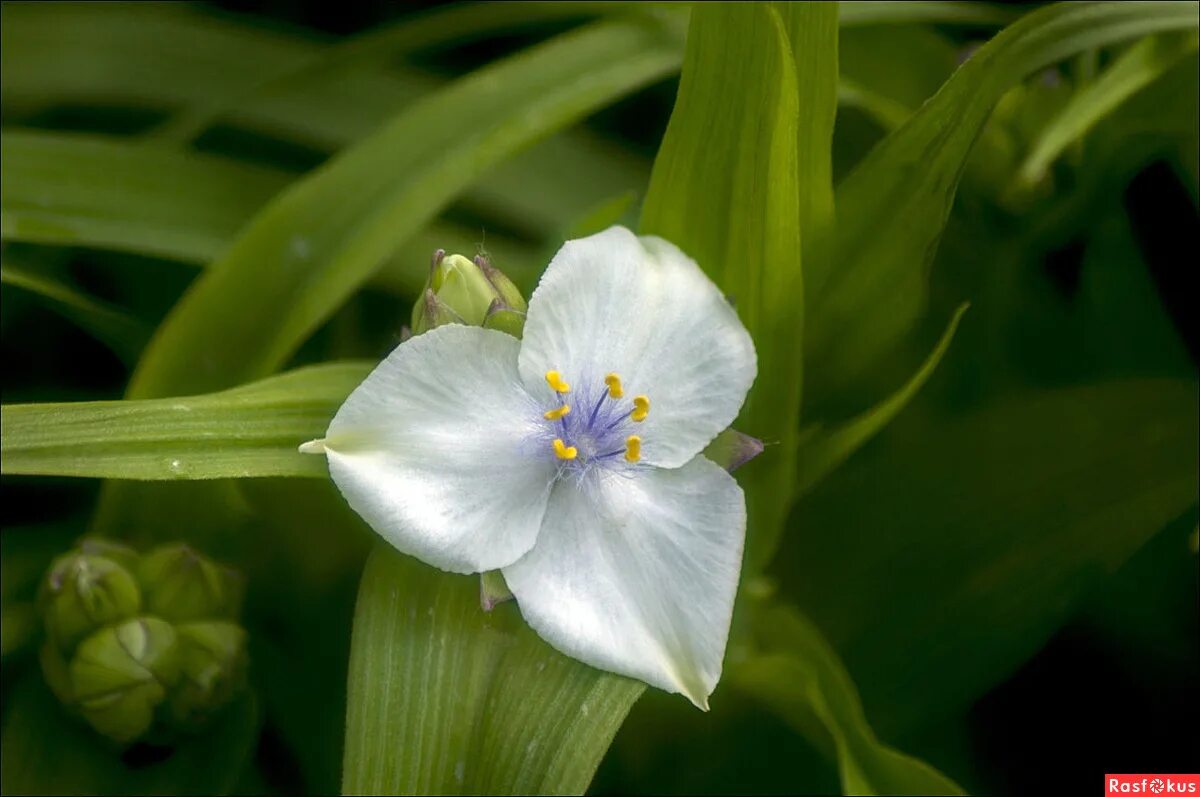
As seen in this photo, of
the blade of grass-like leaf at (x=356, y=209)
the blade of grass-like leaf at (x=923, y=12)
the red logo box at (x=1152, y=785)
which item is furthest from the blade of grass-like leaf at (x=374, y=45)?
the red logo box at (x=1152, y=785)

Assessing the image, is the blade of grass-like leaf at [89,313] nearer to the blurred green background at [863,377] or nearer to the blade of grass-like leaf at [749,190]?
the blurred green background at [863,377]

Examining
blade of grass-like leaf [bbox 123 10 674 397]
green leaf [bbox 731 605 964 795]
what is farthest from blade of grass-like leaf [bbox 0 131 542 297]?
green leaf [bbox 731 605 964 795]

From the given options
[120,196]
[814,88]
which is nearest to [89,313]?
[120,196]

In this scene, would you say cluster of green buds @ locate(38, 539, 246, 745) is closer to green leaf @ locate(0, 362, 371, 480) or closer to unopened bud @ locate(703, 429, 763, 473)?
green leaf @ locate(0, 362, 371, 480)

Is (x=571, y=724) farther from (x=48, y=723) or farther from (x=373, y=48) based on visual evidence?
(x=373, y=48)

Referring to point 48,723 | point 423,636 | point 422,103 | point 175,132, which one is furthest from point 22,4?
point 423,636

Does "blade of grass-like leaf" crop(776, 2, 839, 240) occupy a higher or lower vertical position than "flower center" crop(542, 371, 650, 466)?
higher
